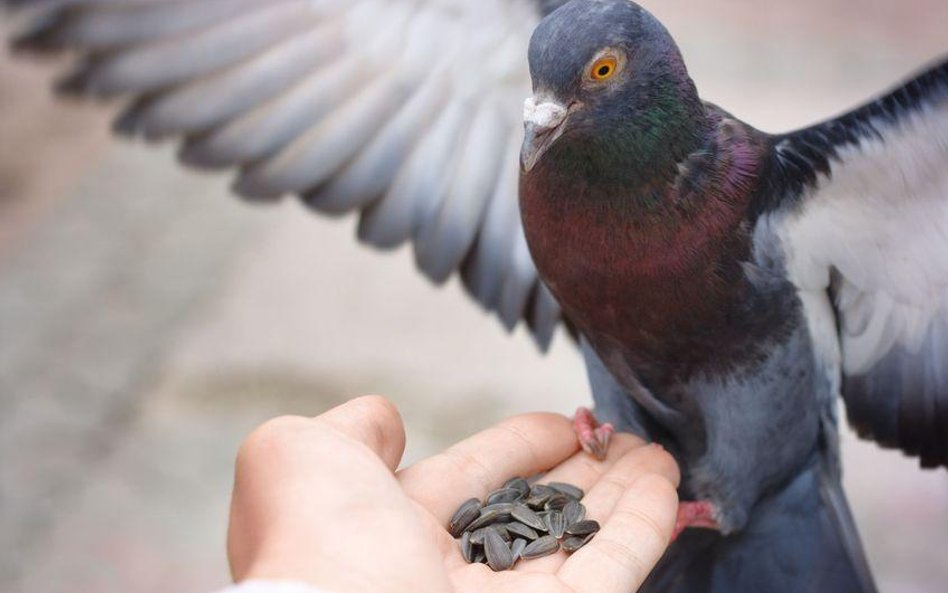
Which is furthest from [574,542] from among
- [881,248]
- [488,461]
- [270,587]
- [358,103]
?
[358,103]

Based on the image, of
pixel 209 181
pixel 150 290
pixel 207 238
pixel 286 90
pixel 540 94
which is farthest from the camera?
pixel 209 181

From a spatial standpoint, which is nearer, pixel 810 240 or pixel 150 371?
pixel 810 240

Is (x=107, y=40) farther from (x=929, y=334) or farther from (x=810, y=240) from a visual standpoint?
(x=929, y=334)

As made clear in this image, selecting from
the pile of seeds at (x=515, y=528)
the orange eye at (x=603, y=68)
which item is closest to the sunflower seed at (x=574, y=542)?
the pile of seeds at (x=515, y=528)

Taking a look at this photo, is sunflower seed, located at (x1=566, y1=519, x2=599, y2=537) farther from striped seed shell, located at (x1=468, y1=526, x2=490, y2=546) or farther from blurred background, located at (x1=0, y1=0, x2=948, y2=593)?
blurred background, located at (x1=0, y1=0, x2=948, y2=593)

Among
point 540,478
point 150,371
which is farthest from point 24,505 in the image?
point 540,478
